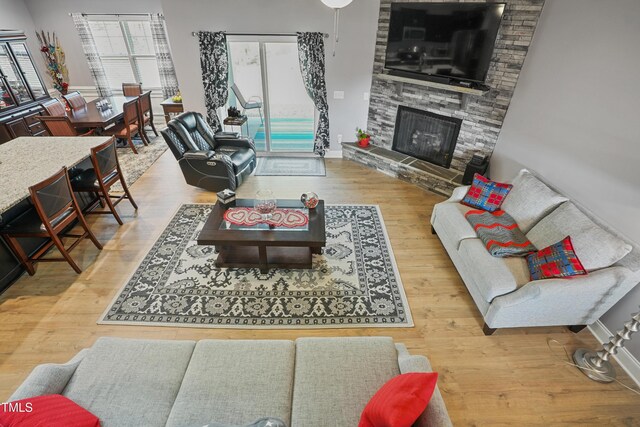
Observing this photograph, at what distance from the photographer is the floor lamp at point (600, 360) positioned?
2.21m

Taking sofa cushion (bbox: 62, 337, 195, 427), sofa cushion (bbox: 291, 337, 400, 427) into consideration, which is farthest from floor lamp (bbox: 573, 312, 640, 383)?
sofa cushion (bbox: 62, 337, 195, 427)

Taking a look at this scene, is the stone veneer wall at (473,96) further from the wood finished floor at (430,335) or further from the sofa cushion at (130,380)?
the sofa cushion at (130,380)

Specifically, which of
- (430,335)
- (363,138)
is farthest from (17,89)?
(430,335)

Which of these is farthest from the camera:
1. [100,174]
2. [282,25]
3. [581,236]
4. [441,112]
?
[282,25]

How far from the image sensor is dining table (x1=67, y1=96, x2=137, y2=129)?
16.1ft

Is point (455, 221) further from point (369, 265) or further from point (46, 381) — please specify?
point (46, 381)

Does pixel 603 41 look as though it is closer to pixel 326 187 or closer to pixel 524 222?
pixel 524 222

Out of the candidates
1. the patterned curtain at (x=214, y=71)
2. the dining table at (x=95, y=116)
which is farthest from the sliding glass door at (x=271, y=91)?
the dining table at (x=95, y=116)

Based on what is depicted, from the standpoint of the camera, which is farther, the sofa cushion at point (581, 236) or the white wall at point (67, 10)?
the white wall at point (67, 10)

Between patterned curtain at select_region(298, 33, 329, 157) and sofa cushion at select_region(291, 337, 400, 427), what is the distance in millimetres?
4275

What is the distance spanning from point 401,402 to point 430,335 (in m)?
1.46

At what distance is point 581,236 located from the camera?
2457 millimetres

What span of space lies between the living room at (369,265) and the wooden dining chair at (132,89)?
168cm

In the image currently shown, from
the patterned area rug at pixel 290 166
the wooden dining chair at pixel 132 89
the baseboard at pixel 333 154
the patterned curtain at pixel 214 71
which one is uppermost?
the patterned curtain at pixel 214 71
